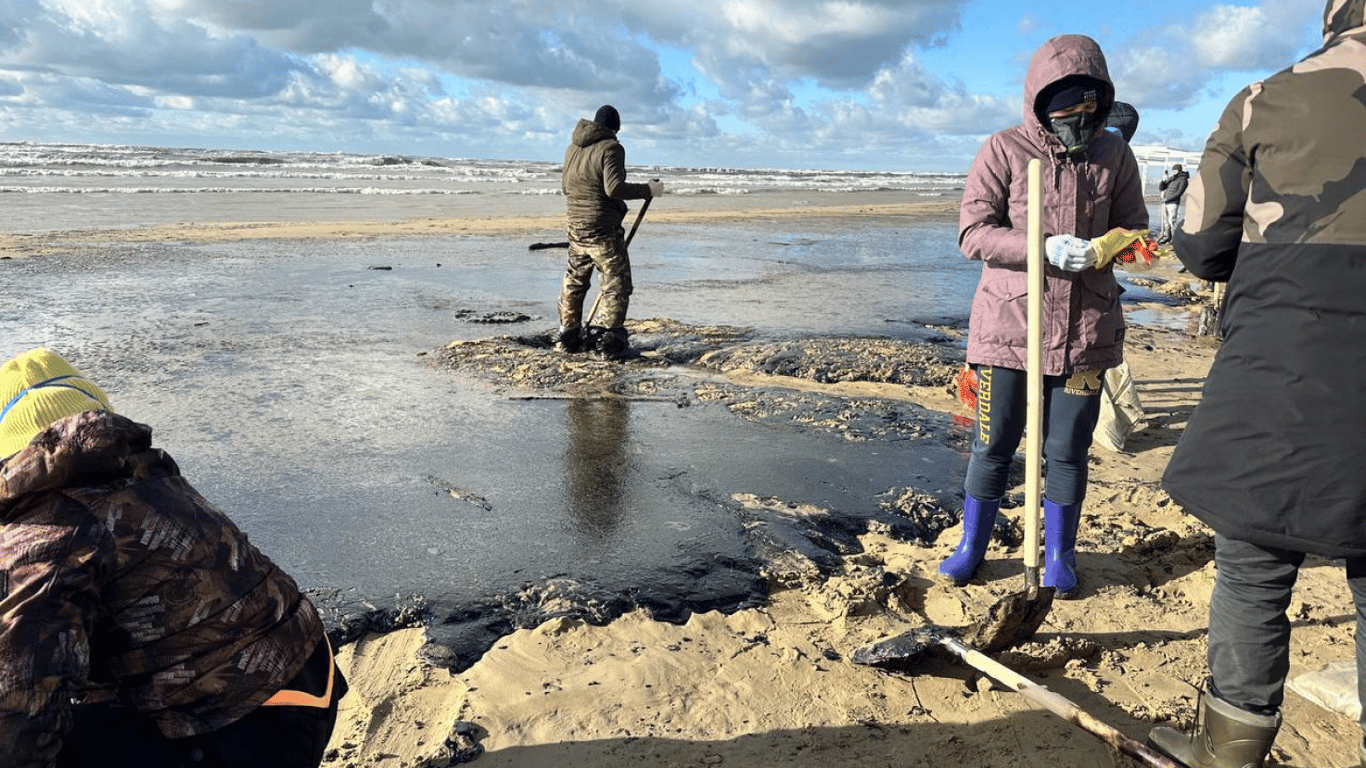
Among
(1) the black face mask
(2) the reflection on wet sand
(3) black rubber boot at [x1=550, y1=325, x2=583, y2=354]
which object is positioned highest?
(1) the black face mask

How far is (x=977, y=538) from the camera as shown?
386 centimetres

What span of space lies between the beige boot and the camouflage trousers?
610 centimetres

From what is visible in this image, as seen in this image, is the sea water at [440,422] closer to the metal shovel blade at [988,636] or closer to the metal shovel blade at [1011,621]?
the metal shovel blade at [988,636]

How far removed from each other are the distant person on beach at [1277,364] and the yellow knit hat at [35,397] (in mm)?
2641

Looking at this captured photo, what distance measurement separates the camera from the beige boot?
7.85 ft

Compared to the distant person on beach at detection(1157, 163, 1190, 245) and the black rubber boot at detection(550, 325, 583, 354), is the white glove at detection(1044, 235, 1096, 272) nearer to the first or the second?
the black rubber boot at detection(550, 325, 583, 354)

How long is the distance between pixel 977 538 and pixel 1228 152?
2.04 metres

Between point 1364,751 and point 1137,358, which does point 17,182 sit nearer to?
point 1137,358

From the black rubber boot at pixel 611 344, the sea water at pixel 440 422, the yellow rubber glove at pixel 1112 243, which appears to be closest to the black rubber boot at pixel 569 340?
the black rubber boot at pixel 611 344

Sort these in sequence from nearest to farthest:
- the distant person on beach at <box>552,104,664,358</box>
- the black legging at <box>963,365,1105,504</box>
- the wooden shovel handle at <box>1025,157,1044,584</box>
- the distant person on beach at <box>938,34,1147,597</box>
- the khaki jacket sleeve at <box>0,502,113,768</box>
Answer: the khaki jacket sleeve at <box>0,502,113,768</box> → the wooden shovel handle at <box>1025,157,1044,584</box> → the distant person on beach at <box>938,34,1147,597</box> → the black legging at <box>963,365,1105,504</box> → the distant person on beach at <box>552,104,664,358</box>

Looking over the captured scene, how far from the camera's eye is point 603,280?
325 inches

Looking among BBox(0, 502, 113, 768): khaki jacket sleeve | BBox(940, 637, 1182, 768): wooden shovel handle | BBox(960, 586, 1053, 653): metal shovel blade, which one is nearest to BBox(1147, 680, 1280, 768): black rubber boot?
BBox(940, 637, 1182, 768): wooden shovel handle

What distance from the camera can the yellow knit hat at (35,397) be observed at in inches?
75.3

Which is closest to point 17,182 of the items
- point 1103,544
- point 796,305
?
point 796,305
